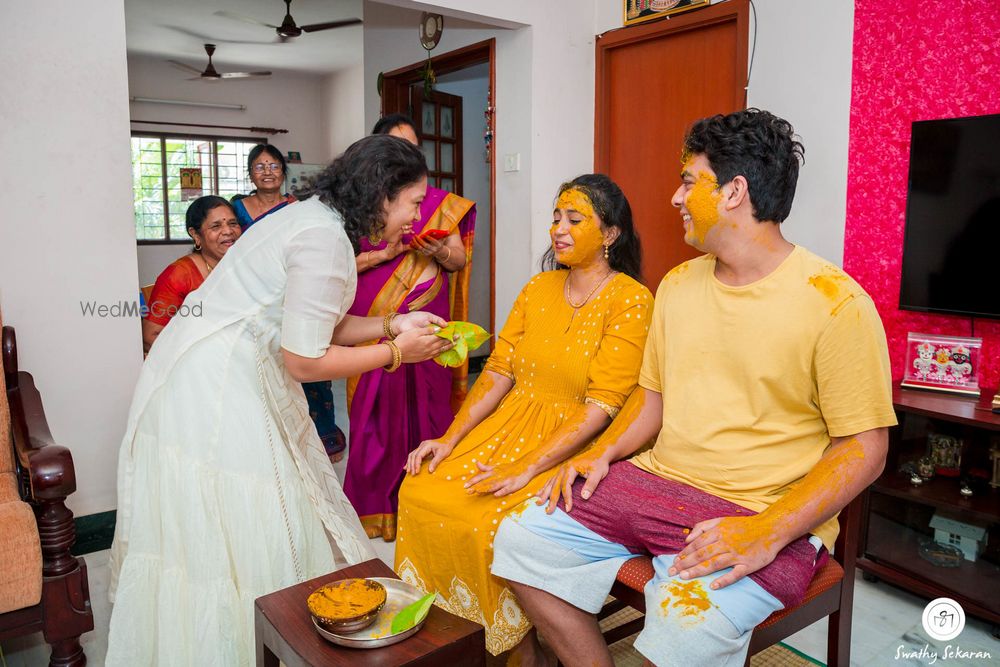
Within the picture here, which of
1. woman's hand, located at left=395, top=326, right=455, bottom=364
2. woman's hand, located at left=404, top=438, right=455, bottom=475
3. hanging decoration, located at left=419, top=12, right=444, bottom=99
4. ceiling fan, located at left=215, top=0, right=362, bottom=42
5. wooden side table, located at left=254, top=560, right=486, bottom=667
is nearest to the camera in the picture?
wooden side table, located at left=254, top=560, right=486, bottom=667

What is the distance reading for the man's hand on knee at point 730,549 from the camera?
1290 mm

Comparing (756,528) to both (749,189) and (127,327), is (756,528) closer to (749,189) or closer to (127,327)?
(749,189)

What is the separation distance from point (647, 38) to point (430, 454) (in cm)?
249

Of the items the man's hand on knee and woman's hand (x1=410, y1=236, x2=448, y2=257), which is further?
woman's hand (x1=410, y1=236, x2=448, y2=257)

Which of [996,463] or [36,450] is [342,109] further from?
[996,463]

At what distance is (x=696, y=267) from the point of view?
1682 millimetres

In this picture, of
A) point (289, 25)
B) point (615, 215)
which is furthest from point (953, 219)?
point (289, 25)

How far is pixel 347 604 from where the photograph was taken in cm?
125

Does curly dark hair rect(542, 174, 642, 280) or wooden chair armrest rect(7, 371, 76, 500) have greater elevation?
curly dark hair rect(542, 174, 642, 280)

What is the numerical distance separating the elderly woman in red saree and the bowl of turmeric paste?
1494mm

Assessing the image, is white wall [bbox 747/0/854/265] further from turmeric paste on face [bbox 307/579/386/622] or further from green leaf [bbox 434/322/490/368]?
turmeric paste on face [bbox 307/579/386/622]

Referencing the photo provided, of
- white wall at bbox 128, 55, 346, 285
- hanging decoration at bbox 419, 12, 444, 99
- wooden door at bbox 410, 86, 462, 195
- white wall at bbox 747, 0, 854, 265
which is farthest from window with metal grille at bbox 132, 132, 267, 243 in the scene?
white wall at bbox 747, 0, 854, 265

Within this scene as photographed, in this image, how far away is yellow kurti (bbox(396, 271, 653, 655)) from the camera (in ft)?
5.54

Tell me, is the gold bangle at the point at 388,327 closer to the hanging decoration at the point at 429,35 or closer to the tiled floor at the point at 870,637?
the tiled floor at the point at 870,637
